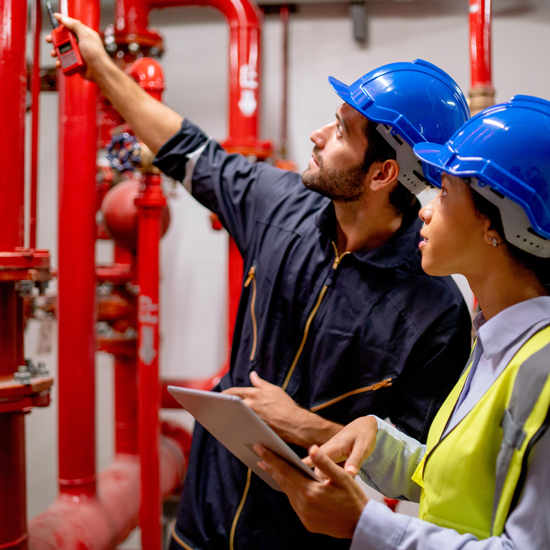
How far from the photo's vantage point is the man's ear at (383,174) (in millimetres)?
1075

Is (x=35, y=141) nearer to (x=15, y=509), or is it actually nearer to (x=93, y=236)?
(x=93, y=236)

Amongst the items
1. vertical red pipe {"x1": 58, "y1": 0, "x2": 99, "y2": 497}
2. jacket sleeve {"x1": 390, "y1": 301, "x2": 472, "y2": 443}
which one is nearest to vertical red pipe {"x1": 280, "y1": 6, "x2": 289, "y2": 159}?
vertical red pipe {"x1": 58, "y1": 0, "x2": 99, "y2": 497}

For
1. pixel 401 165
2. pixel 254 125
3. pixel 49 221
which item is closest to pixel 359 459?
pixel 401 165

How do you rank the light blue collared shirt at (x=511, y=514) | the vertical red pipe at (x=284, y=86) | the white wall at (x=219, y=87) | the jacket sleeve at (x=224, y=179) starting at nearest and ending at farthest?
the light blue collared shirt at (x=511, y=514) → the jacket sleeve at (x=224, y=179) → the white wall at (x=219, y=87) → the vertical red pipe at (x=284, y=86)

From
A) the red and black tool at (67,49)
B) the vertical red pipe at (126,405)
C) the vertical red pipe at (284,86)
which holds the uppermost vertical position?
the vertical red pipe at (284,86)

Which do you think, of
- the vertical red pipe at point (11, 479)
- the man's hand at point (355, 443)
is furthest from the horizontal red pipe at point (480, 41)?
the vertical red pipe at point (11, 479)

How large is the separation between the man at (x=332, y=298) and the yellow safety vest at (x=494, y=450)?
0.36 metres

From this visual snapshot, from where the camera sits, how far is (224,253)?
2375mm

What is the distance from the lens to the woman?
1.96 feet

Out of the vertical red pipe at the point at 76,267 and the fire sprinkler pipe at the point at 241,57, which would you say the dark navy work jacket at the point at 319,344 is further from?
the fire sprinkler pipe at the point at 241,57

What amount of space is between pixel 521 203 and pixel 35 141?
0.97 metres

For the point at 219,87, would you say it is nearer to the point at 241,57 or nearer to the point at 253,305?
the point at 241,57

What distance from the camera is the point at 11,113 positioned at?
103cm

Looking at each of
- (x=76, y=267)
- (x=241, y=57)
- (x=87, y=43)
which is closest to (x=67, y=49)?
(x=87, y=43)
